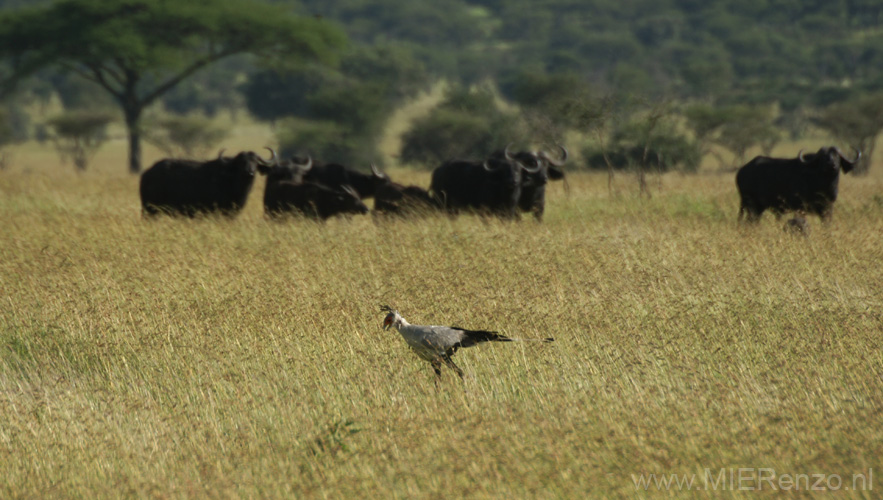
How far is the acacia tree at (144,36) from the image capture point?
29.1 meters

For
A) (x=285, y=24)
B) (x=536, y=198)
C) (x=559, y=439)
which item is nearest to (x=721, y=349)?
(x=559, y=439)

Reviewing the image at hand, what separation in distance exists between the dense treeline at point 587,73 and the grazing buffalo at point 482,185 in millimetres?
4835

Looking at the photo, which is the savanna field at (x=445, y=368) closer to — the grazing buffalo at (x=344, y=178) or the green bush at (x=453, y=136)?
the grazing buffalo at (x=344, y=178)

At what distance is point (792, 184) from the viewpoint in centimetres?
1180

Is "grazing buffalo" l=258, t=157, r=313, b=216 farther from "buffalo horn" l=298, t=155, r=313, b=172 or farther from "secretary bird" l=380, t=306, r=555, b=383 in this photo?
"secretary bird" l=380, t=306, r=555, b=383

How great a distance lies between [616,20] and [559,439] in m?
93.4

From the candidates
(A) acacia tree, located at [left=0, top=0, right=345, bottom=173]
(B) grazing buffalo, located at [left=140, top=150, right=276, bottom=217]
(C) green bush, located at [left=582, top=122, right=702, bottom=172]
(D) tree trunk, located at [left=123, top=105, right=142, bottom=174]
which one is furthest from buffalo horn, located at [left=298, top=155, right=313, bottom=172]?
(D) tree trunk, located at [left=123, top=105, right=142, bottom=174]

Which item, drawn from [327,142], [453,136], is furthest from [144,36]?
[453,136]

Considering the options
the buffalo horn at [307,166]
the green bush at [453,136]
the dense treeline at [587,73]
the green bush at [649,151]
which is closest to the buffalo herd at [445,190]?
the buffalo horn at [307,166]

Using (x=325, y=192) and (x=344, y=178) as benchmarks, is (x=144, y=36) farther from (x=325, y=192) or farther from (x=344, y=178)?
(x=325, y=192)

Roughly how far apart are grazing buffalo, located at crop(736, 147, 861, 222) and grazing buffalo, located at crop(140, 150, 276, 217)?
6.59 metres

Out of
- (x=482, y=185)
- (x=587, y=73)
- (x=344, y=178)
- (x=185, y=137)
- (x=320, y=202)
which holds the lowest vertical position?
(x=185, y=137)

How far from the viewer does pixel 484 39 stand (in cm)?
9681

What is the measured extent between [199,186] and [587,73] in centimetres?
5688
